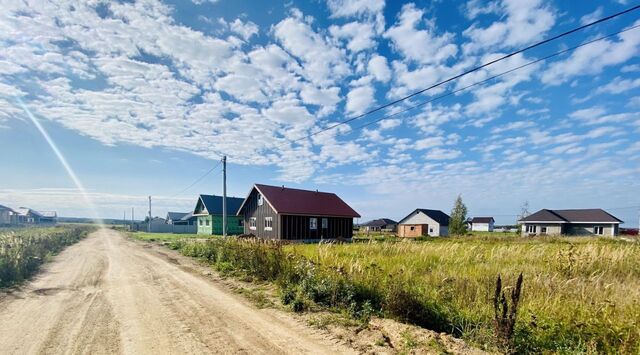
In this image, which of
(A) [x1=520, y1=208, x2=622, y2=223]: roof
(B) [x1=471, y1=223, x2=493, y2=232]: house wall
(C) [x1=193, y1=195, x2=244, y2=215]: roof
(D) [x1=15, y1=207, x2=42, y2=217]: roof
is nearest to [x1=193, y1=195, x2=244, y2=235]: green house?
(C) [x1=193, y1=195, x2=244, y2=215]: roof

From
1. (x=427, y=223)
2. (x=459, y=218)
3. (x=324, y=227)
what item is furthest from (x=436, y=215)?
(x=324, y=227)

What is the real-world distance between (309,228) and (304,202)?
2.79m

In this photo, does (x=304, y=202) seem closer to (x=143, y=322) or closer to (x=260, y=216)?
(x=260, y=216)

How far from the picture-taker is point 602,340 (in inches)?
173

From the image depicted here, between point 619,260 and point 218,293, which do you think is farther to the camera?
point 619,260

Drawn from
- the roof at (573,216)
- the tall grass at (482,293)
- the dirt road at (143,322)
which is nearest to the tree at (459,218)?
the roof at (573,216)

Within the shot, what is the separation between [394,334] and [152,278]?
9255 millimetres

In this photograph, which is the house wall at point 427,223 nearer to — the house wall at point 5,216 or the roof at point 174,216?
the roof at point 174,216

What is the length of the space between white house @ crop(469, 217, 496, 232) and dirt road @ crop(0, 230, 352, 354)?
9373cm

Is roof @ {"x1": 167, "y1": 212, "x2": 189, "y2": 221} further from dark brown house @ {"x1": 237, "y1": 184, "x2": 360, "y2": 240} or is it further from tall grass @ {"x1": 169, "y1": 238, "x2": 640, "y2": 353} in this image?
tall grass @ {"x1": 169, "y1": 238, "x2": 640, "y2": 353}

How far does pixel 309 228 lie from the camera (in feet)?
96.3

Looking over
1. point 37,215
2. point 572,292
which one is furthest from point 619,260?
point 37,215

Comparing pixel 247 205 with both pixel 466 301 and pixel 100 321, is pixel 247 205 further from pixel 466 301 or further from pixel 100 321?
pixel 466 301

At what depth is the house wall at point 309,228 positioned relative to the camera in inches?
1091
